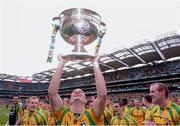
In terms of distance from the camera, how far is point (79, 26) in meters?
3.63

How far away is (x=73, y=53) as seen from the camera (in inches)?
126

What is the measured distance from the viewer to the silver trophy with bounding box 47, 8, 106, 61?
3584mm

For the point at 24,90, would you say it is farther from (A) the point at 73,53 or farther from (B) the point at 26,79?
(A) the point at 73,53

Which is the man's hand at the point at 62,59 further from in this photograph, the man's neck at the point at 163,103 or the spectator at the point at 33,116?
the spectator at the point at 33,116

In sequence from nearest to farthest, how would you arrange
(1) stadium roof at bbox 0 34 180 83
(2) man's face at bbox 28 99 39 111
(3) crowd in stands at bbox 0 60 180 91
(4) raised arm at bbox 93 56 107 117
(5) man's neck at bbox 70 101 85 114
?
(4) raised arm at bbox 93 56 107 117
(5) man's neck at bbox 70 101 85 114
(2) man's face at bbox 28 99 39 111
(1) stadium roof at bbox 0 34 180 83
(3) crowd in stands at bbox 0 60 180 91

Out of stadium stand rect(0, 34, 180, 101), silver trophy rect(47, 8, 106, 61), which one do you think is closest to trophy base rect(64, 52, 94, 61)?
silver trophy rect(47, 8, 106, 61)

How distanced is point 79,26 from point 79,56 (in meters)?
0.53

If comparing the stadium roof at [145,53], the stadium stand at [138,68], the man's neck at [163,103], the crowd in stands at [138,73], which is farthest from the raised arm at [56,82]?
the crowd in stands at [138,73]

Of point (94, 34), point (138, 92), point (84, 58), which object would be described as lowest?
point (84, 58)

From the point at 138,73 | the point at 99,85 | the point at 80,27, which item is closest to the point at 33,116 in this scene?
the point at 80,27

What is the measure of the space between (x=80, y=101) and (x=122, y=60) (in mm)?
30111

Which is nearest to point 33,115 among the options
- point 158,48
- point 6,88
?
point 158,48

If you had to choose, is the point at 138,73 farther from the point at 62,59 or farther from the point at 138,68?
the point at 62,59

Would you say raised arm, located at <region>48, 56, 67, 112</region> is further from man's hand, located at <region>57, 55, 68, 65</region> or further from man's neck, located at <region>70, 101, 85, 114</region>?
man's neck, located at <region>70, 101, 85, 114</region>
